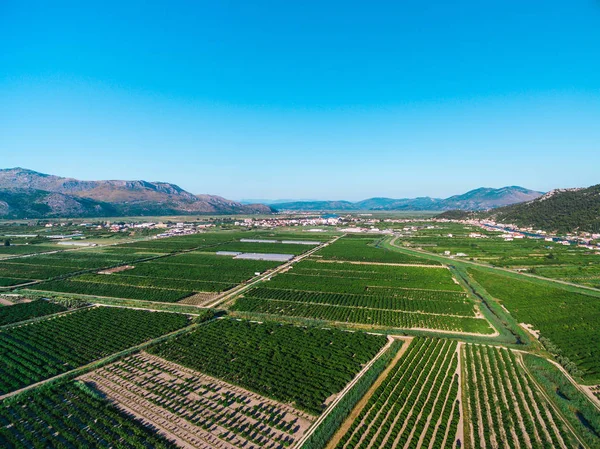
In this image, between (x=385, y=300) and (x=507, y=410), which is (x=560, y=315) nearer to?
(x=385, y=300)

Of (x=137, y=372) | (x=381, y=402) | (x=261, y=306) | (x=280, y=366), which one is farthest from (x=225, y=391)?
(x=261, y=306)

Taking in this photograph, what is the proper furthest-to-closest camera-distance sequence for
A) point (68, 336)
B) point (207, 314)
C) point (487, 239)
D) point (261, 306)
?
point (487, 239) < point (261, 306) < point (207, 314) < point (68, 336)

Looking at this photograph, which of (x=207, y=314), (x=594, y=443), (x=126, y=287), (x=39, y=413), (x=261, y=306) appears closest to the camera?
(x=594, y=443)

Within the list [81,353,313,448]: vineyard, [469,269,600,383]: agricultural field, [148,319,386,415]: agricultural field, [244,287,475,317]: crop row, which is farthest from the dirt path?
[469,269,600,383]: agricultural field

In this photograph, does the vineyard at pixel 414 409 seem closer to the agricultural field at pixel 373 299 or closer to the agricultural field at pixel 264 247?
the agricultural field at pixel 373 299

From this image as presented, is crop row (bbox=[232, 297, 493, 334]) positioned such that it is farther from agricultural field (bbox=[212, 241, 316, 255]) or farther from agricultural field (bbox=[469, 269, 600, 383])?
agricultural field (bbox=[212, 241, 316, 255])

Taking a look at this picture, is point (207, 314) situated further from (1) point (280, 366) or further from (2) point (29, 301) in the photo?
(2) point (29, 301)
